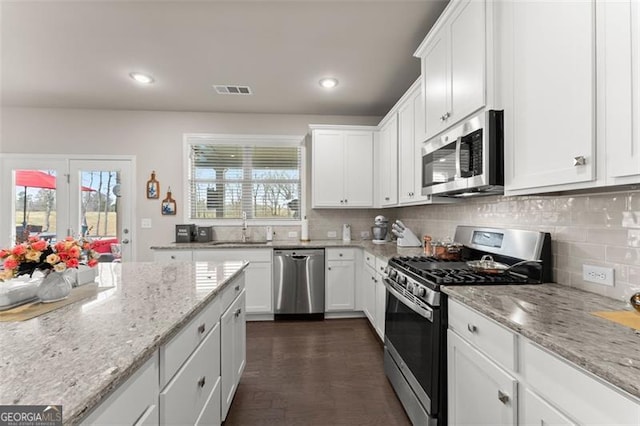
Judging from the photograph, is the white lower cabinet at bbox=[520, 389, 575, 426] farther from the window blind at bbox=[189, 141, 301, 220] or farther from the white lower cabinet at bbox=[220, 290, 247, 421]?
the window blind at bbox=[189, 141, 301, 220]

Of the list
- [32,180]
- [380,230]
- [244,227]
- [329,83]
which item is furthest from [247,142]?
[32,180]

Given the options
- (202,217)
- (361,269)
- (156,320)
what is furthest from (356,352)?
(202,217)

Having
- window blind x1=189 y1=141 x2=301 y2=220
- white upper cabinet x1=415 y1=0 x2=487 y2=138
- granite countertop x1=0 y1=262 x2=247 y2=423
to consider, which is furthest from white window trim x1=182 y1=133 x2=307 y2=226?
granite countertop x1=0 y1=262 x2=247 y2=423

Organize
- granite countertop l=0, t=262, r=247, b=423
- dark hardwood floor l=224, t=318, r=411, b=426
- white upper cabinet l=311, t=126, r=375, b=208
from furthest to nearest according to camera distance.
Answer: white upper cabinet l=311, t=126, r=375, b=208
dark hardwood floor l=224, t=318, r=411, b=426
granite countertop l=0, t=262, r=247, b=423

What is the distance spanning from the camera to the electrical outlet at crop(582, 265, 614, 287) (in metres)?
1.24

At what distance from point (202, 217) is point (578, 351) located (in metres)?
4.07

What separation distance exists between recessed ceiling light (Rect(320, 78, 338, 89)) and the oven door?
220 cm

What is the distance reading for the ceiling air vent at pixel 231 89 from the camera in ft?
10.4

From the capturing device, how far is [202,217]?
405cm

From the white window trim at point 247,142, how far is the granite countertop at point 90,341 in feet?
8.32

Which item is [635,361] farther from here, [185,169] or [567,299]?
[185,169]

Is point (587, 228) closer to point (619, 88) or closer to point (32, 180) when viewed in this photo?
point (619, 88)

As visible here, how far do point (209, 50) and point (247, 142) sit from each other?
5.41 ft

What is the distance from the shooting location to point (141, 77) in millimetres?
2973
